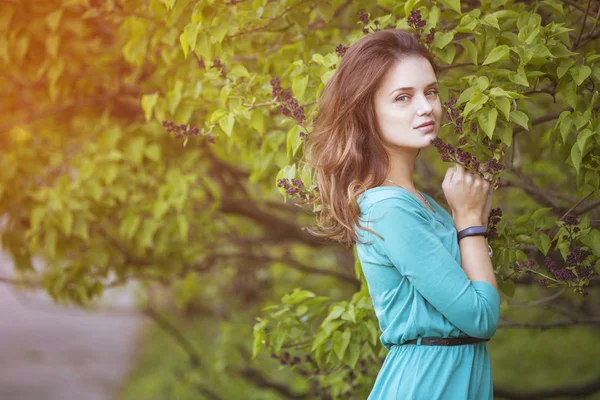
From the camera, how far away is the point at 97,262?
4.21m

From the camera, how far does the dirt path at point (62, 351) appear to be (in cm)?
764

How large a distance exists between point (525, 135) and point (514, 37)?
2.22 m

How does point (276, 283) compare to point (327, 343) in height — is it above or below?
below

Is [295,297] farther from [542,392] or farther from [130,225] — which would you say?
[542,392]

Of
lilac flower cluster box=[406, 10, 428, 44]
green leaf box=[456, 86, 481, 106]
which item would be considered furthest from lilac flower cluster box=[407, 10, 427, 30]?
green leaf box=[456, 86, 481, 106]

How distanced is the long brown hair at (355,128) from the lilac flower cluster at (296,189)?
0.13m

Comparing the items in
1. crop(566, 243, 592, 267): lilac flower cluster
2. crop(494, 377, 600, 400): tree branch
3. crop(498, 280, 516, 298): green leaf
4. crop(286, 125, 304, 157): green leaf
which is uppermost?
crop(286, 125, 304, 157): green leaf

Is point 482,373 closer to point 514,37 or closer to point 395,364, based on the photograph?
point 395,364

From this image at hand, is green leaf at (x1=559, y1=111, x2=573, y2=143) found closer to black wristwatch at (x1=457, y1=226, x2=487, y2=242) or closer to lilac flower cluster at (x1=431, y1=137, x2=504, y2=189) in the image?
lilac flower cluster at (x1=431, y1=137, x2=504, y2=189)

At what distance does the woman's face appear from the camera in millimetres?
2066

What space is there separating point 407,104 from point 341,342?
1.10 meters

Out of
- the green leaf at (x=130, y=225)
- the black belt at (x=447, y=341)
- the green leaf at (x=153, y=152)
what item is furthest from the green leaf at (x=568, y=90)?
the green leaf at (x=130, y=225)

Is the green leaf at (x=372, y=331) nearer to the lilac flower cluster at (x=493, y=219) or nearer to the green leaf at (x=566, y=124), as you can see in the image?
the lilac flower cluster at (x=493, y=219)

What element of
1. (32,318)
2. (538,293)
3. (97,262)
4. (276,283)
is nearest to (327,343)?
(97,262)
